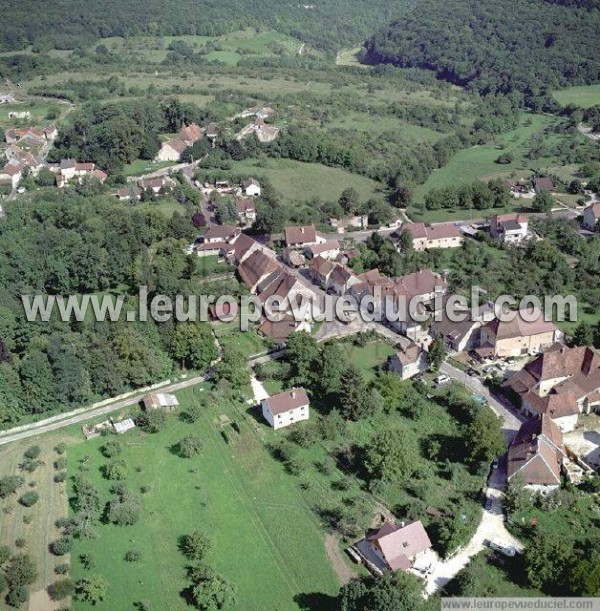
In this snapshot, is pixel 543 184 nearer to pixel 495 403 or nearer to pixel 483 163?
pixel 483 163

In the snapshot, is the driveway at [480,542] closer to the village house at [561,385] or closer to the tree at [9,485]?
the village house at [561,385]

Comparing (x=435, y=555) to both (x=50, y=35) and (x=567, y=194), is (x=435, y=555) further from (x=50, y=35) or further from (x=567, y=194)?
(x=50, y=35)

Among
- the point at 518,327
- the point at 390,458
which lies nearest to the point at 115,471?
the point at 390,458

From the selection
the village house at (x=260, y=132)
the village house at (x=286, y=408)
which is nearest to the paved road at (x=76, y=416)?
the village house at (x=286, y=408)

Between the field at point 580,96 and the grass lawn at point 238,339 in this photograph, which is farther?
the field at point 580,96

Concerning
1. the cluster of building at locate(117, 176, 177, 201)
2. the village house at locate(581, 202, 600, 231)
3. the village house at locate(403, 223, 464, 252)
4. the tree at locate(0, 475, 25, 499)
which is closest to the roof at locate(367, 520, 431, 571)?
the tree at locate(0, 475, 25, 499)

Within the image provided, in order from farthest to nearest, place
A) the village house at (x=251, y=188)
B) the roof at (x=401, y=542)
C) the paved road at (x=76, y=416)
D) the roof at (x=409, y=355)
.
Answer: the village house at (x=251, y=188)
the roof at (x=409, y=355)
the paved road at (x=76, y=416)
the roof at (x=401, y=542)
